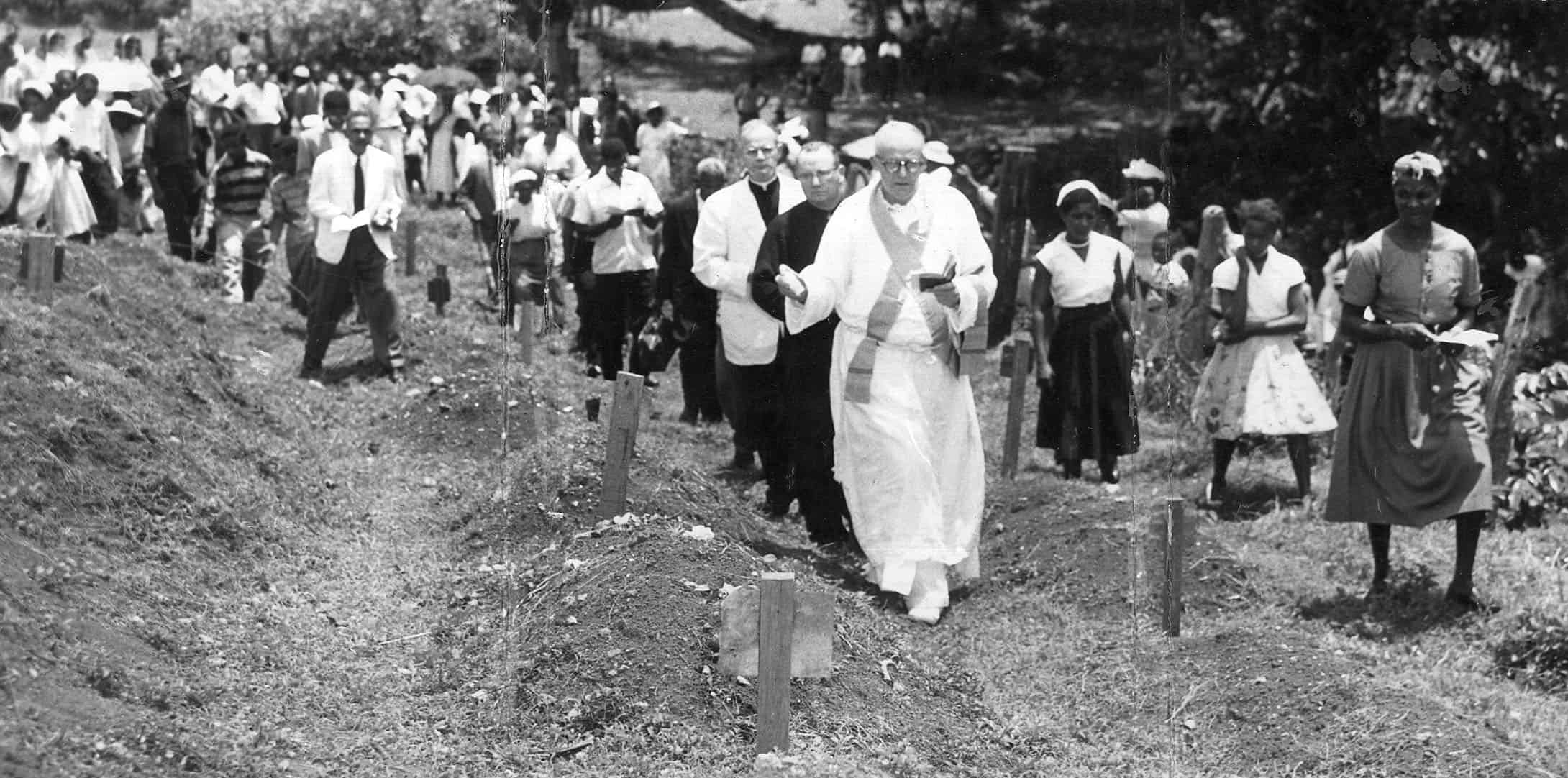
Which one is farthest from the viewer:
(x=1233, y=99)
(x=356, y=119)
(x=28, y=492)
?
(x=1233, y=99)

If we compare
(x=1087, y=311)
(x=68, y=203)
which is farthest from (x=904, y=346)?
(x=68, y=203)

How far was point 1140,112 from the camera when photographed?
2592 centimetres

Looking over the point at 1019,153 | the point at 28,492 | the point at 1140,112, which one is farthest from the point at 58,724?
the point at 1140,112

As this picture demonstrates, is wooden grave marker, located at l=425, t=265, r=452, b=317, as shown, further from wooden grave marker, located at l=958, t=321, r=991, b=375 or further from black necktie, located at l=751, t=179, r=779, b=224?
wooden grave marker, located at l=958, t=321, r=991, b=375

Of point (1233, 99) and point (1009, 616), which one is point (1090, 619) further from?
point (1233, 99)

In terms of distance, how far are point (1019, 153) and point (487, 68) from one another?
19011 mm

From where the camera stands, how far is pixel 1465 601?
32.1 feet

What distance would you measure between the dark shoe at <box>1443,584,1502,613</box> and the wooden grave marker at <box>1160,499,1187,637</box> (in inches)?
56.8

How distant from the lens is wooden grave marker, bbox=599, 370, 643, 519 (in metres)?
9.62

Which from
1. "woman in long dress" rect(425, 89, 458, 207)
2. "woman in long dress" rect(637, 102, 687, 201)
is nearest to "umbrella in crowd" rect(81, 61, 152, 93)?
"woman in long dress" rect(425, 89, 458, 207)

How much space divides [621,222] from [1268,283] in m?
4.43

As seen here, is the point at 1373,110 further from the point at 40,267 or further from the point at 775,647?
the point at 775,647

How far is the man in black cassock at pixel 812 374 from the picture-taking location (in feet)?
35.0

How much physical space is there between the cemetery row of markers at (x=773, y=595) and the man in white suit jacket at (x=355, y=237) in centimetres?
184
